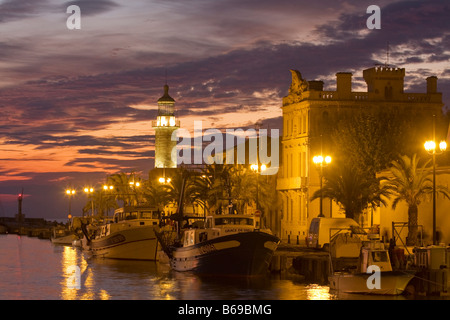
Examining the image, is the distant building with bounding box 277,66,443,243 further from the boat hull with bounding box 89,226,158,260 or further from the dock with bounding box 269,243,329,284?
the dock with bounding box 269,243,329,284

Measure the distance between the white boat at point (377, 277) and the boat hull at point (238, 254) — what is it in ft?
41.2

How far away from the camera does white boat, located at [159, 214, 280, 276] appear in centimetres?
6009

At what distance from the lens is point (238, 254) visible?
6041 cm

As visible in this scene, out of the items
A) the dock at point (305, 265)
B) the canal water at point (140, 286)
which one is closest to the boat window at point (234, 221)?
the dock at point (305, 265)

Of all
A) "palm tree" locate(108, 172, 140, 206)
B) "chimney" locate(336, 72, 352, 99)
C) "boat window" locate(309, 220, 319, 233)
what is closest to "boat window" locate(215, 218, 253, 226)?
"boat window" locate(309, 220, 319, 233)

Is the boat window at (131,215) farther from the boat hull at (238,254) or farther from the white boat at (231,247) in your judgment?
the boat hull at (238,254)

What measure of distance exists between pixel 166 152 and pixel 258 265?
9702 centimetres

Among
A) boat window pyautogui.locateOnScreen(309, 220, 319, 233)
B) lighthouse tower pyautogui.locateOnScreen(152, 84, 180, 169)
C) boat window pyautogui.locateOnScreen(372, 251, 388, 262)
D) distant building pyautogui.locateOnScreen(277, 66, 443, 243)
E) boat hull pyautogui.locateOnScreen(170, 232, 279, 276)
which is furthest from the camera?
lighthouse tower pyautogui.locateOnScreen(152, 84, 180, 169)

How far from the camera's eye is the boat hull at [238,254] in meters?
60.0

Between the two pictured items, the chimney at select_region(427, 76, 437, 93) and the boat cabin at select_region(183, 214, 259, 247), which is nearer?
the boat cabin at select_region(183, 214, 259, 247)

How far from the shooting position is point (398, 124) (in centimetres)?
9125

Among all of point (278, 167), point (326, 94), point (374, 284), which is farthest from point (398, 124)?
point (374, 284)

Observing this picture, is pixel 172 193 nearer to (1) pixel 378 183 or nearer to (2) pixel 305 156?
(2) pixel 305 156
